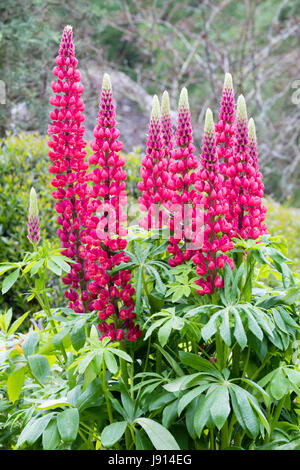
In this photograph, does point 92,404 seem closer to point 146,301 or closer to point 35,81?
point 146,301

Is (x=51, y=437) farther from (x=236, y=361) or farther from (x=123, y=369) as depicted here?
(x=236, y=361)

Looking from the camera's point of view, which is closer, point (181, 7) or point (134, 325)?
point (134, 325)

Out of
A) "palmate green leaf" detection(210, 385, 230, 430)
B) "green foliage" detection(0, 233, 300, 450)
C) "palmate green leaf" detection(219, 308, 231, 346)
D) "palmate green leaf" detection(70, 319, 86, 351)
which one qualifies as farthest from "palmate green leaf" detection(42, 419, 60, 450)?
"palmate green leaf" detection(219, 308, 231, 346)

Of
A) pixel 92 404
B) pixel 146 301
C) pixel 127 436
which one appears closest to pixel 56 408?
pixel 92 404

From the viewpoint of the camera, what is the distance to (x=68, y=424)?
5.30ft

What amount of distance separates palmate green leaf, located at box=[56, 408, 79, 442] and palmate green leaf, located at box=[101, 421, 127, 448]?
0.30 feet

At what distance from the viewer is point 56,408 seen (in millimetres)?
1776

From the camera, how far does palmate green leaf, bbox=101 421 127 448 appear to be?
5.27 feet

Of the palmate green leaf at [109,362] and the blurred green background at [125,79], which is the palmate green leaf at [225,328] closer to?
the palmate green leaf at [109,362]

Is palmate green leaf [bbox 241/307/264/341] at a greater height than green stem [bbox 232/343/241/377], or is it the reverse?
palmate green leaf [bbox 241/307/264/341]

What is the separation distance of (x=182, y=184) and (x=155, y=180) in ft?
0.43

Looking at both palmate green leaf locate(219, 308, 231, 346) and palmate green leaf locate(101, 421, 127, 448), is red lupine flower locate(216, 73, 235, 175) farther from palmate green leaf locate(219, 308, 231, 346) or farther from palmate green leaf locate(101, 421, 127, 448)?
palmate green leaf locate(101, 421, 127, 448)

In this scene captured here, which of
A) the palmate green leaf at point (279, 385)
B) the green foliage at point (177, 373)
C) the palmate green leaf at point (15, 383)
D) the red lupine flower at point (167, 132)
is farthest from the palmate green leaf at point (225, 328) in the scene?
the palmate green leaf at point (15, 383)
